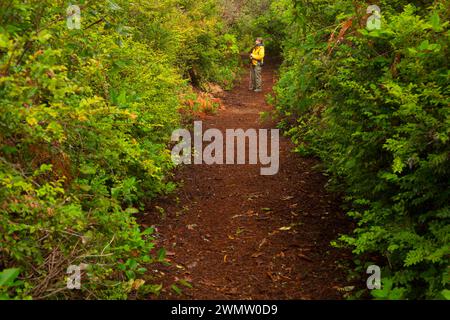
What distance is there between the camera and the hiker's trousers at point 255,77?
17344mm

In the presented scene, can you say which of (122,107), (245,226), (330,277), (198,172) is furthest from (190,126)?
(330,277)

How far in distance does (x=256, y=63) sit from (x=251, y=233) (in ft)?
39.9

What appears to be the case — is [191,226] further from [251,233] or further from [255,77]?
[255,77]

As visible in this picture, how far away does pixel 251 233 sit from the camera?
5.43 metres

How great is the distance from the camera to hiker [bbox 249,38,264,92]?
16.5m

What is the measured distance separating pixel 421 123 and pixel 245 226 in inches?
112

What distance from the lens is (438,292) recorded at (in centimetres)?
307

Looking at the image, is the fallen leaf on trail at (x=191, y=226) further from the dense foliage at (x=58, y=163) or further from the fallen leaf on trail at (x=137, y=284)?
the fallen leaf on trail at (x=137, y=284)

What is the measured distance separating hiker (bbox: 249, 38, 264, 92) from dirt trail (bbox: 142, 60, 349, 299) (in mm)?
8985

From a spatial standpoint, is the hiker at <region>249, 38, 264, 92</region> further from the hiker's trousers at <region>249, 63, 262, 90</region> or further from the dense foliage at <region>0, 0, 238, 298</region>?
the dense foliage at <region>0, 0, 238, 298</region>

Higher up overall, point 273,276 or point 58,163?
point 58,163

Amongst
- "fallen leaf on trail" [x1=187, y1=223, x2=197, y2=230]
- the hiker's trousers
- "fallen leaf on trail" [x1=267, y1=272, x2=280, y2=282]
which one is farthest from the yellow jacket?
"fallen leaf on trail" [x1=267, y1=272, x2=280, y2=282]

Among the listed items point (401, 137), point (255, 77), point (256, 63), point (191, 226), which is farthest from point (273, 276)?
point (255, 77)
